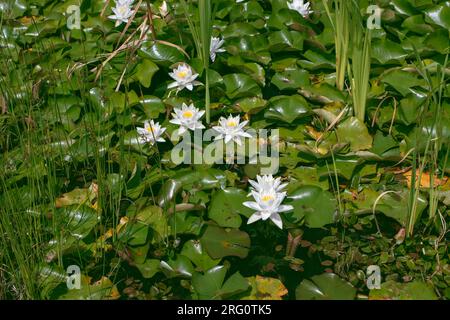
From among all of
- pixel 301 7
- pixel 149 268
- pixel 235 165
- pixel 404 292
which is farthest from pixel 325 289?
pixel 301 7

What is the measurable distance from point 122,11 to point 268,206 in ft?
4.13

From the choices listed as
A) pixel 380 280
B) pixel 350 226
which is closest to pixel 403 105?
pixel 350 226

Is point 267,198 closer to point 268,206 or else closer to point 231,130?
point 268,206

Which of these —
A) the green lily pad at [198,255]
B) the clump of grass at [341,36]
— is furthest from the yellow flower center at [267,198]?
the clump of grass at [341,36]

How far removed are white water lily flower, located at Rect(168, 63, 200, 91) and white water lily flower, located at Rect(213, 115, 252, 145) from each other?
23 cm

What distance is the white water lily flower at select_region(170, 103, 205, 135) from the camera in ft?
8.17

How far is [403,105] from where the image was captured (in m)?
2.54

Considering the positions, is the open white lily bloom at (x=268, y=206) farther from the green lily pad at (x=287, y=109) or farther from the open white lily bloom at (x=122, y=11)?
the open white lily bloom at (x=122, y=11)

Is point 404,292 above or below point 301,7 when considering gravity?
below

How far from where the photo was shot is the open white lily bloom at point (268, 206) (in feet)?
6.99

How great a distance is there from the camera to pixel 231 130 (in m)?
2.44

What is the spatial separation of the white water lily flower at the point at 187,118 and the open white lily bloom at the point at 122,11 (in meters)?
0.67

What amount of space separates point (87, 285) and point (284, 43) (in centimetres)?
128

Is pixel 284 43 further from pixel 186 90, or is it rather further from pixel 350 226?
pixel 350 226
